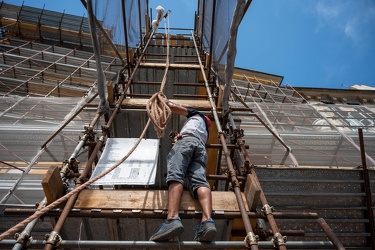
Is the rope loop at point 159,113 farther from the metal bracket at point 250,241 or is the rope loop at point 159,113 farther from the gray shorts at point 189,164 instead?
the metal bracket at point 250,241

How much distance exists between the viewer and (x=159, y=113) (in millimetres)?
2754

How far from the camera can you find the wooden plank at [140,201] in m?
1.98

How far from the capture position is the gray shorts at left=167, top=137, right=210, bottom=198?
221 centimetres

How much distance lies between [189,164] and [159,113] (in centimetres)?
73

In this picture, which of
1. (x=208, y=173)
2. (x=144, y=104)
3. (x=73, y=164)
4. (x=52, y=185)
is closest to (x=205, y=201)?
(x=52, y=185)

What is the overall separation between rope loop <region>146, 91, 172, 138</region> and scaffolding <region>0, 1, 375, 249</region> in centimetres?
69

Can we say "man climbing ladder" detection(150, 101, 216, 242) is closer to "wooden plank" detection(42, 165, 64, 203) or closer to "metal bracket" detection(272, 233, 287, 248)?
"metal bracket" detection(272, 233, 287, 248)

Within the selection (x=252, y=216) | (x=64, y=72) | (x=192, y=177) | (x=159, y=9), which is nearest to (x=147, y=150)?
(x=192, y=177)

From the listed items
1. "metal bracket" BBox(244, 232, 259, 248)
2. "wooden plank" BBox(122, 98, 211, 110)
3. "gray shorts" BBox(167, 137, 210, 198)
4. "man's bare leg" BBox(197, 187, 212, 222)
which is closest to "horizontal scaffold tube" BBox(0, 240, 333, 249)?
"metal bracket" BBox(244, 232, 259, 248)

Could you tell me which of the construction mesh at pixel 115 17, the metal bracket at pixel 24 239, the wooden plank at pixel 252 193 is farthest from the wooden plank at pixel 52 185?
the construction mesh at pixel 115 17

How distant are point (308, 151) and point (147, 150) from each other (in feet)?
17.7

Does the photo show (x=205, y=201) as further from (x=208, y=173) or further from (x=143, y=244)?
(x=208, y=173)

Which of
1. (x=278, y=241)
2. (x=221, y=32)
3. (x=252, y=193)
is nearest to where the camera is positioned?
(x=278, y=241)

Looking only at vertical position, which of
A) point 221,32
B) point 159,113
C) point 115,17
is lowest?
point 159,113
